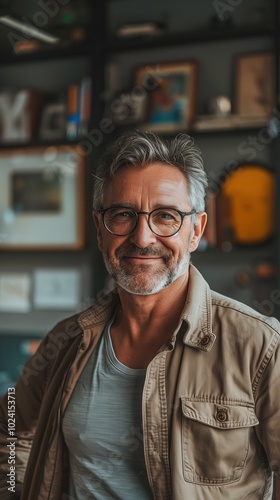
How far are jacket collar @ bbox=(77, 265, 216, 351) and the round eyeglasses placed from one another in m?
0.14

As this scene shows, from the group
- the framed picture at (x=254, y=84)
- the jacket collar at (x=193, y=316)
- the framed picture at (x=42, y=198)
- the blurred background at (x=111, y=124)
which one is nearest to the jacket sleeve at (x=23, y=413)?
the jacket collar at (x=193, y=316)

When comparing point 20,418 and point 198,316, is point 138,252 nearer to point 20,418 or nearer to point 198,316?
point 198,316

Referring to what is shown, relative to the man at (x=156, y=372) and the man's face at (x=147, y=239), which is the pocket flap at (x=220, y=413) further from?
the man's face at (x=147, y=239)

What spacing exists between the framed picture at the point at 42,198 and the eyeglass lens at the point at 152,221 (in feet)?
7.58

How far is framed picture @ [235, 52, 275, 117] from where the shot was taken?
323 cm

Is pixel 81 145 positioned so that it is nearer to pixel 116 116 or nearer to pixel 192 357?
pixel 116 116

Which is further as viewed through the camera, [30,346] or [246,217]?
[30,346]

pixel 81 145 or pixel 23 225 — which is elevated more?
pixel 81 145

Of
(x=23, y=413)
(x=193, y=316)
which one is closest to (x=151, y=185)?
(x=193, y=316)

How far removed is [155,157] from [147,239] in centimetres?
18

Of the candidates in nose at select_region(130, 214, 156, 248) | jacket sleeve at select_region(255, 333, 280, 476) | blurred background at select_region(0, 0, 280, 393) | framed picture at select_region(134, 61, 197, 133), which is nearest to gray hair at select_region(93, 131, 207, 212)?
nose at select_region(130, 214, 156, 248)

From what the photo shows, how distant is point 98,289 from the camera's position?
3641mm

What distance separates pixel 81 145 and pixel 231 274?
3.60 feet

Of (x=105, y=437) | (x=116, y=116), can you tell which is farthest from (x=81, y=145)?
(x=105, y=437)
